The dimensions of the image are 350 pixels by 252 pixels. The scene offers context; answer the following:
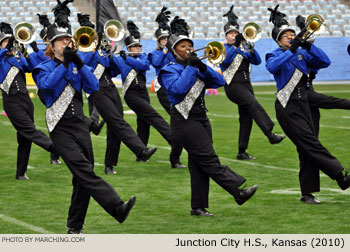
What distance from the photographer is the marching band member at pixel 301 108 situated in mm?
7457

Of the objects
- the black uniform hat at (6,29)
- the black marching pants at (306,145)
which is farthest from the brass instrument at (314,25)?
the black uniform hat at (6,29)

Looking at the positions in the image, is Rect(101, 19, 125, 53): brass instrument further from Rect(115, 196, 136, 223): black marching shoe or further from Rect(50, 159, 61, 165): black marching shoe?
Rect(115, 196, 136, 223): black marching shoe

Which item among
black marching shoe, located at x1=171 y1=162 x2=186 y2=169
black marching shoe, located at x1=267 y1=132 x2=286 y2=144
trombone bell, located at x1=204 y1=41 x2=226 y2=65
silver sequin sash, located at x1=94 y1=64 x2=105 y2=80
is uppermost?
trombone bell, located at x1=204 y1=41 x2=226 y2=65

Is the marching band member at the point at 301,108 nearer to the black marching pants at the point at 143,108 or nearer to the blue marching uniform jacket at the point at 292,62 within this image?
the blue marching uniform jacket at the point at 292,62

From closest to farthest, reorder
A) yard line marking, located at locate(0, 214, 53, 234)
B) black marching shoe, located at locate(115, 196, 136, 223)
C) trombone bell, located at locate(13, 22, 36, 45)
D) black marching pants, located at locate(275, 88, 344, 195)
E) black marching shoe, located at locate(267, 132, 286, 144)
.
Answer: black marching shoe, located at locate(115, 196, 136, 223) < yard line marking, located at locate(0, 214, 53, 234) < black marching pants, located at locate(275, 88, 344, 195) < trombone bell, located at locate(13, 22, 36, 45) < black marching shoe, located at locate(267, 132, 286, 144)

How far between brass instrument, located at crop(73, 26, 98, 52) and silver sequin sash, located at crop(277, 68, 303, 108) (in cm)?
185

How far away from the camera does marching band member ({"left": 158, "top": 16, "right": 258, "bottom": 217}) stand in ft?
22.4

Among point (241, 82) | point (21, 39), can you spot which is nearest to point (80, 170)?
point (21, 39)

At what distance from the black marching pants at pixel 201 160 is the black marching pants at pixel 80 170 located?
1011mm

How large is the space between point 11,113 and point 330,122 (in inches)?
301

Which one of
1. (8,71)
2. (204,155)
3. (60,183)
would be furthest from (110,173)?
(204,155)

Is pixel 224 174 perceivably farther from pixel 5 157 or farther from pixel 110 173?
pixel 5 157

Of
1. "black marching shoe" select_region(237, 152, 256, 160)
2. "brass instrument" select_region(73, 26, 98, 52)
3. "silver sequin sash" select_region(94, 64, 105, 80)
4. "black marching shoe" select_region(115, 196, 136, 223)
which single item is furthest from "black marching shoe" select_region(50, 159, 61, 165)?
"black marching shoe" select_region(115, 196, 136, 223)

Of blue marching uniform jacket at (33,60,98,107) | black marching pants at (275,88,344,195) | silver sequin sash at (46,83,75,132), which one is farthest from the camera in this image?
black marching pants at (275,88,344,195)
